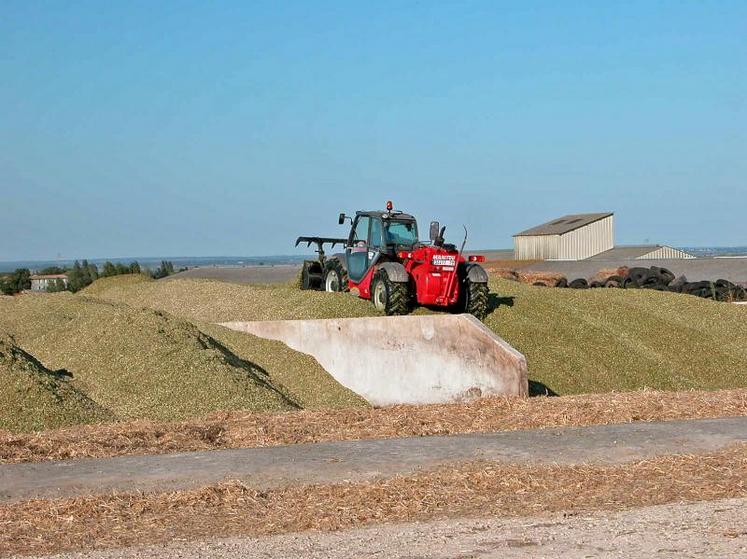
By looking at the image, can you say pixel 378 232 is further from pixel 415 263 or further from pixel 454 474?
pixel 454 474

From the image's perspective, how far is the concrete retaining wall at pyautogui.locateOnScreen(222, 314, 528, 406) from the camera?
14.0 meters

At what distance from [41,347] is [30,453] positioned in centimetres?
633

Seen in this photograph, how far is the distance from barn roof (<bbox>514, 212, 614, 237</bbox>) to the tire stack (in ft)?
71.7

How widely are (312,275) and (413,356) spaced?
7.52 metres

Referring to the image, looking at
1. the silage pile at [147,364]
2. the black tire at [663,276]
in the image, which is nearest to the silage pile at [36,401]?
the silage pile at [147,364]

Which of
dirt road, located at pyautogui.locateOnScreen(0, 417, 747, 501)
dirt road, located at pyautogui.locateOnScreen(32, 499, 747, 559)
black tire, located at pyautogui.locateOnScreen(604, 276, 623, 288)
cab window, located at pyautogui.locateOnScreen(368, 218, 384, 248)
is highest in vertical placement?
cab window, located at pyautogui.locateOnScreen(368, 218, 384, 248)

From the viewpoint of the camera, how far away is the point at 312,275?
22.0m

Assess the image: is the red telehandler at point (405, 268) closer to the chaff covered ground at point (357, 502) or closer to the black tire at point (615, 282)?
the chaff covered ground at point (357, 502)

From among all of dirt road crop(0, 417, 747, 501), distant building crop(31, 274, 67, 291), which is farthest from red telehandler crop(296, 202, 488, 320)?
distant building crop(31, 274, 67, 291)

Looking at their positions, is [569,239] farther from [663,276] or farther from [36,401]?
[36,401]

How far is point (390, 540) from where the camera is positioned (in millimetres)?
5926

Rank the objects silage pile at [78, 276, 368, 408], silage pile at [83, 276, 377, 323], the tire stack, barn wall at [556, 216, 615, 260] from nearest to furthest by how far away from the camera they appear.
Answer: silage pile at [78, 276, 368, 408] → silage pile at [83, 276, 377, 323] → the tire stack → barn wall at [556, 216, 615, 260]

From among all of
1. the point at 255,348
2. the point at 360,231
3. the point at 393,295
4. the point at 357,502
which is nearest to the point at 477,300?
the point at 393,295

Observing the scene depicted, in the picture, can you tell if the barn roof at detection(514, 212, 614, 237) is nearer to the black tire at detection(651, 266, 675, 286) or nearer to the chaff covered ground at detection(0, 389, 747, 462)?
the black tire at detection(651, 266, 675, 286)
